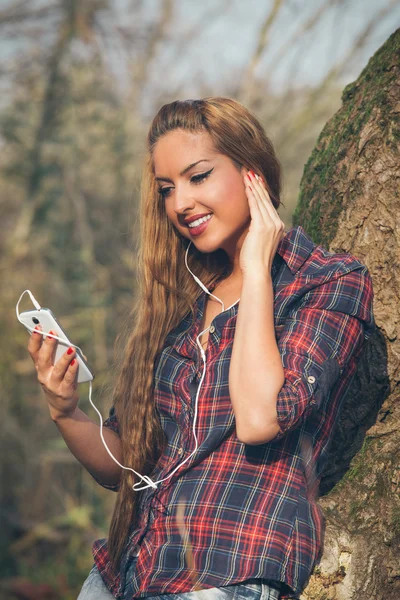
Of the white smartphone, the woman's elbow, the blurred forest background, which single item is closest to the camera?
the woman's elbow

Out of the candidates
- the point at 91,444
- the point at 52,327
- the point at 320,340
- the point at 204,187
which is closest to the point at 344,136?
the point at 204,187

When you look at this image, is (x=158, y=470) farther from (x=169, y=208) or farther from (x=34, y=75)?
(x=34, y=75)

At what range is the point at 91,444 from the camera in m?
2.55

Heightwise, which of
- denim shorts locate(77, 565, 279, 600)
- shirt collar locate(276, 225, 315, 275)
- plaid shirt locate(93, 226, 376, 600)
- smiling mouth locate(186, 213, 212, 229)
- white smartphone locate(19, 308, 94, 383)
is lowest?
denim shorts locate(77, 565, 279, 600)

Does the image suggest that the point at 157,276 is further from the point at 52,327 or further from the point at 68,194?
the point at 68,194

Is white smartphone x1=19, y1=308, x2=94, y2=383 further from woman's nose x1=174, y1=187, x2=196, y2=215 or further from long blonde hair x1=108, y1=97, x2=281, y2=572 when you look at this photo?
woman's nose x1=174, y1=187, x2=196, y2=215

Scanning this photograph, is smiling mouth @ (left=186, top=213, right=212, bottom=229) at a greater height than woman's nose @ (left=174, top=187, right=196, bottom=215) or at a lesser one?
lesser

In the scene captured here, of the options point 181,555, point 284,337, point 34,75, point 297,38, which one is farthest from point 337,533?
point 34,75

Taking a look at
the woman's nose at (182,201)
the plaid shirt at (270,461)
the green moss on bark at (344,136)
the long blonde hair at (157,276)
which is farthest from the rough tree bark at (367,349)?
the woman's nose at (182,201)

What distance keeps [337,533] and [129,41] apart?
22.6ft

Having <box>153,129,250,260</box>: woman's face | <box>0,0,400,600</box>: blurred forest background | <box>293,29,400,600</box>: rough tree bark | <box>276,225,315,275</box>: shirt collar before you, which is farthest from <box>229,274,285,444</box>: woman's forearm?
<box>0,0,400,600</box>: blurred forest background

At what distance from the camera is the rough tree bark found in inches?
88.1

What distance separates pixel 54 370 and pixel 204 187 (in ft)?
2.42

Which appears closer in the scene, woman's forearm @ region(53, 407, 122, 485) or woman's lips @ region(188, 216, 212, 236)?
woman's lips @ region(188, 216, 212, 236)
